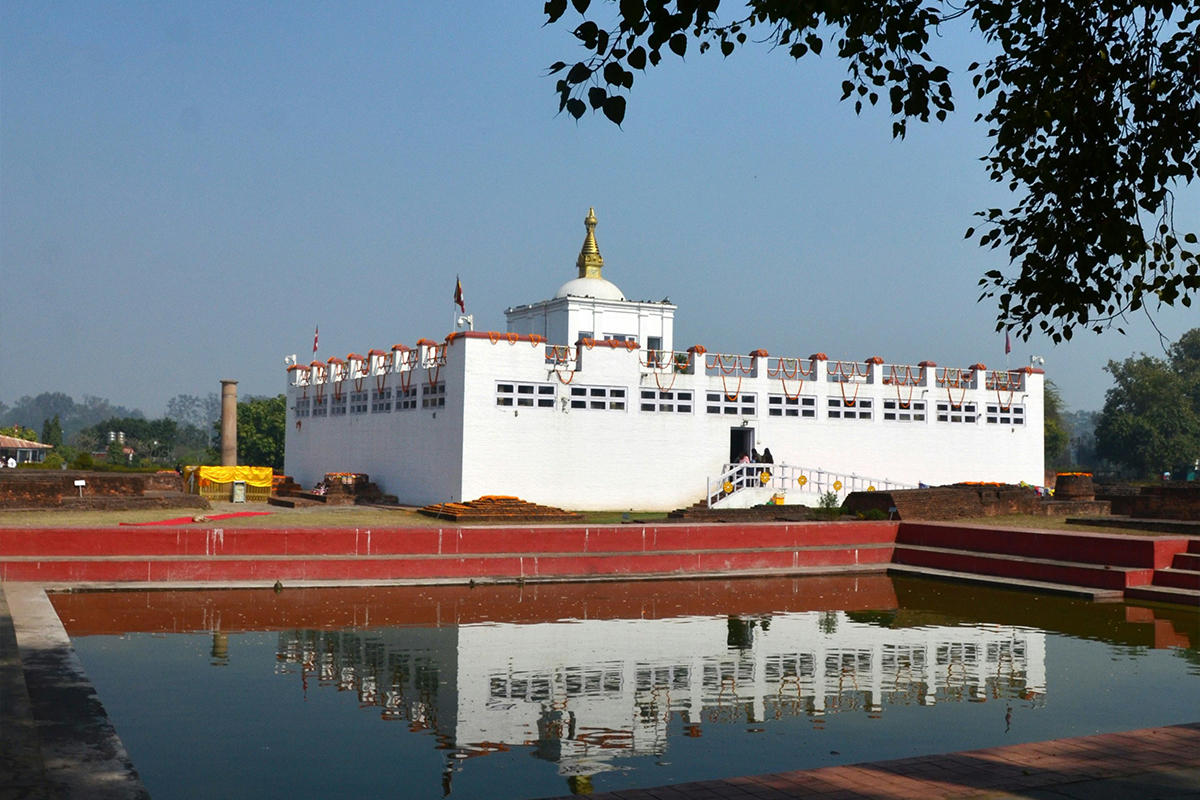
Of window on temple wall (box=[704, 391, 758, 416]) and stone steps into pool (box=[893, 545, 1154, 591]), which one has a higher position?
window on temple wall (box=[704, 391, 758, 416])

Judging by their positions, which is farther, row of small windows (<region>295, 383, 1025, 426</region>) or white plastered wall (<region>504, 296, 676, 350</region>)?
white plastered wall (<region>504, 296, 676, 350</region>)

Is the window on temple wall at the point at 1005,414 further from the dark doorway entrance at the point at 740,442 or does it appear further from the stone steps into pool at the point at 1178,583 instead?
the stone steps into pool at the point at 1178,583

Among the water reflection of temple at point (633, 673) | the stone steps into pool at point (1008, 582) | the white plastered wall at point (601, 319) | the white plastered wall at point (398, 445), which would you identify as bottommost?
the water reflection of temple at point (633, 673)

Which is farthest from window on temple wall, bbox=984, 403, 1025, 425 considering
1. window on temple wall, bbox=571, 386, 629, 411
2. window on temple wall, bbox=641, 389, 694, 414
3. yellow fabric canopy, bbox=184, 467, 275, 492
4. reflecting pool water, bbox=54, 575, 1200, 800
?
yellow fabric canopy, bbox=184, 467, 275, 492

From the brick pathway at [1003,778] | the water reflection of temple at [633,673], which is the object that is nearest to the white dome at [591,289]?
the water reflection of temple at [633,673]

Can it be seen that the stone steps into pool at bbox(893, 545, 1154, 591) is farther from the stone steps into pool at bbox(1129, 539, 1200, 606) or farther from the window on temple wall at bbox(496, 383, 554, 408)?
the window on temple wall at bbox(496, 383, 554, 408)

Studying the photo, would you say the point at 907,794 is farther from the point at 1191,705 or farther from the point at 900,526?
the point at 900,526

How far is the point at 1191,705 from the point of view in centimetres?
900

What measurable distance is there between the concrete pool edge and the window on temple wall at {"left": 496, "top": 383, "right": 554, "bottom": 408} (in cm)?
1766

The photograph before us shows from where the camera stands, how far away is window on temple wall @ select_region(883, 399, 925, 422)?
110 ft

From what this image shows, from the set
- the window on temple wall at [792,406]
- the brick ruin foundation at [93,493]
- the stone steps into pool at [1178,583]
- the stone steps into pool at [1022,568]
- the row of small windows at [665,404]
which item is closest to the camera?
the stone steps into pool at [1178,583]

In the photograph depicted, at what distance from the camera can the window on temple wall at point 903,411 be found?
33.4 m

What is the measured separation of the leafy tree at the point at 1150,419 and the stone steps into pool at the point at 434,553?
60013mm

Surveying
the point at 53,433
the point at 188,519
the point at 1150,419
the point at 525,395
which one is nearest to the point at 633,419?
the point at 525,395
